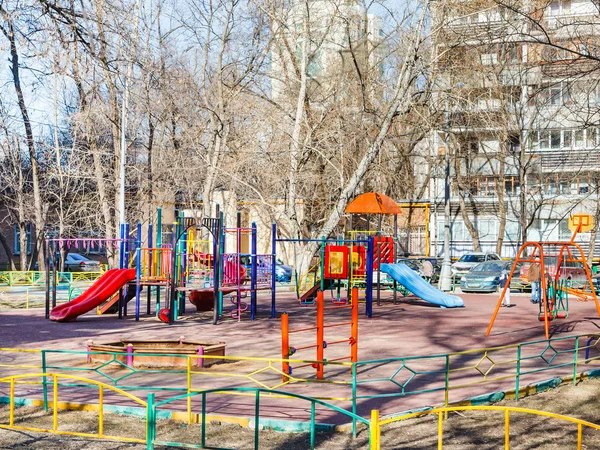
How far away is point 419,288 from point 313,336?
25.6 ft

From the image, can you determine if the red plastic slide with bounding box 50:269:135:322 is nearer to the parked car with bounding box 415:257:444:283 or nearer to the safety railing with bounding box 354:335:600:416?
the safety railing with bounding box 354:335:600:416

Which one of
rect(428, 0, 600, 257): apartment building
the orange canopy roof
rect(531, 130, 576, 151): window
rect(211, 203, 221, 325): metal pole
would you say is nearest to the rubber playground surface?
rect(211, 203, 221, 325): metal pole

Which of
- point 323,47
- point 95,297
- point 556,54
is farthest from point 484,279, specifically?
point 556,54

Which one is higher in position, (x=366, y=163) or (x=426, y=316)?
(x=366, y=163)

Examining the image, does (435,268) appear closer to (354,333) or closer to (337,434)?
(354,333)

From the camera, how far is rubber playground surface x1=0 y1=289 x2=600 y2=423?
10891 millimetres

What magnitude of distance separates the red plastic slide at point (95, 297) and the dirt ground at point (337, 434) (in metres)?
10.4

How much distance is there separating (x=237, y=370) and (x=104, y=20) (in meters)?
5.77

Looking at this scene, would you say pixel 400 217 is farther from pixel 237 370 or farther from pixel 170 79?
pixel 237 370

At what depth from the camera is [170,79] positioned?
3691 cm

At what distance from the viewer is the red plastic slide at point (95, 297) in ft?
67.9

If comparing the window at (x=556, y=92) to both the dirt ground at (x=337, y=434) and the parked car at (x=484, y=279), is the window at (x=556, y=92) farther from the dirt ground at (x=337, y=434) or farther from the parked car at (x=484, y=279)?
the parked car at (x=484, y=279)

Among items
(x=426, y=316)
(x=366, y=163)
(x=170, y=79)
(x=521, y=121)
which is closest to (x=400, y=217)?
(x=521, y=121)

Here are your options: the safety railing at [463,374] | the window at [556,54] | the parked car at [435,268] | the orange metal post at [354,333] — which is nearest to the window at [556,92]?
the window at [556,54]
